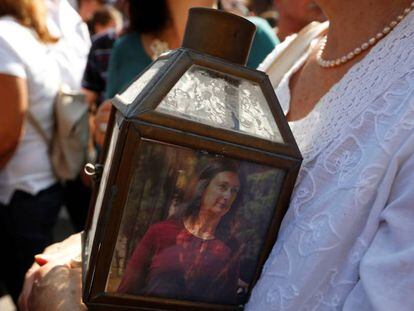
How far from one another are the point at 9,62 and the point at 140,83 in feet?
4.56

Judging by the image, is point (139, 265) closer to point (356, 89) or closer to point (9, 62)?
point (356, 89)

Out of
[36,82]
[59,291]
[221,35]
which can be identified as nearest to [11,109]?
[36,82]

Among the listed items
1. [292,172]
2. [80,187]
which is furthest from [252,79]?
[80,187]

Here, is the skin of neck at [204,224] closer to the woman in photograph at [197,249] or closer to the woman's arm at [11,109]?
the woman in photograph at [197,249]

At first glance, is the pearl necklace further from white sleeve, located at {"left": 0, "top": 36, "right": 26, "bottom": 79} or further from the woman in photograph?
white sleeve, located at {"left": 0, "top": 36, "right": 26, "bottom": 79}

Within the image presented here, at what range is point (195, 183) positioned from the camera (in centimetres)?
87

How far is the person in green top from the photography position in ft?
7.71

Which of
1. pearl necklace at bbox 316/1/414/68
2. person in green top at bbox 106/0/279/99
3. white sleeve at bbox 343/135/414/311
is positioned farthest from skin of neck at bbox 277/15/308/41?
white sleeve at bbox 343/135/414/311

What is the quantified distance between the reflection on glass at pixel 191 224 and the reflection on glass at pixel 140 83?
0.11 meters

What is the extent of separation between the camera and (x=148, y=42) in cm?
239

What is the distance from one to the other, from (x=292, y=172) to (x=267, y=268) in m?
0.18

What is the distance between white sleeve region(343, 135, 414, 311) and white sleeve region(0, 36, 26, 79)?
168 centimetres

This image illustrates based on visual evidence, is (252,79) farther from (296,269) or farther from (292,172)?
(296,269)

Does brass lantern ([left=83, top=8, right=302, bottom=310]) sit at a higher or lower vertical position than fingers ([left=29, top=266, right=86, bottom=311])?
higher
